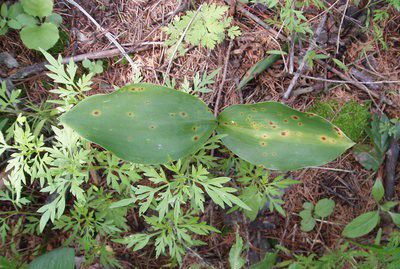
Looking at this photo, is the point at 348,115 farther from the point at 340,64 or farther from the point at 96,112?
the point at 96,112

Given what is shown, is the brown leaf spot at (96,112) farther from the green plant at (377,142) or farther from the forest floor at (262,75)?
the green plant at (377,142)

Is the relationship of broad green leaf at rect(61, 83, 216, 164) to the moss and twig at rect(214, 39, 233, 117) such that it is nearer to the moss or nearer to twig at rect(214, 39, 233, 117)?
twig at rect(214, 39, 233, 117)

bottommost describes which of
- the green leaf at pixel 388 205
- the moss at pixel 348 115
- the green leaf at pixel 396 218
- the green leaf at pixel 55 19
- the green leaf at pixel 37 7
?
the green leaf at pixel 396 218

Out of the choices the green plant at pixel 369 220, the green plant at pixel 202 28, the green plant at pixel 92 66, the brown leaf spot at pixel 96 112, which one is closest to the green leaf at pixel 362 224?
the green plant at pixel 369 220

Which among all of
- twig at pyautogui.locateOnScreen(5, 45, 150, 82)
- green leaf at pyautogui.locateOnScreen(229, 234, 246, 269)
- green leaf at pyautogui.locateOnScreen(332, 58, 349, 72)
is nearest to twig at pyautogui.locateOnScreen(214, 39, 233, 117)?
twig at pyautogui.locateOnScreen(5, 45, 150, 82)

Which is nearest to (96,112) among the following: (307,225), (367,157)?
(307,225)

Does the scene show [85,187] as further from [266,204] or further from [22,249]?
[266,204]
